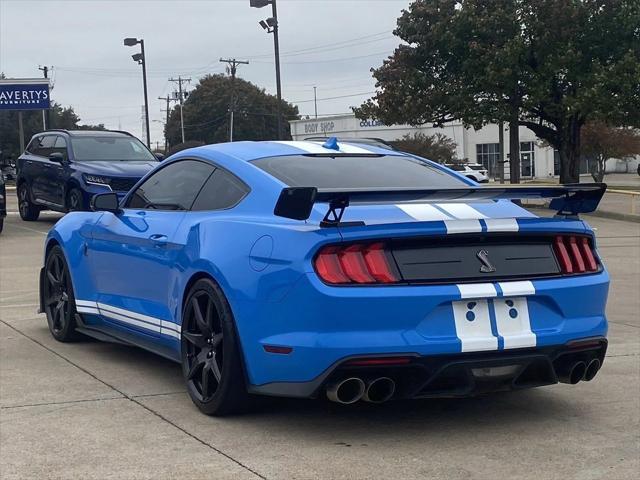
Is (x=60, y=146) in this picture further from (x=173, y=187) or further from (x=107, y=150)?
(x=173, y=187)

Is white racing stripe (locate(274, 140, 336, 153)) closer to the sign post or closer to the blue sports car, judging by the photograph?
the blue sports car

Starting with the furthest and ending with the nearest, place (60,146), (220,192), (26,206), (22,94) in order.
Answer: (22,94), (26,206), (60,146), (220,192)

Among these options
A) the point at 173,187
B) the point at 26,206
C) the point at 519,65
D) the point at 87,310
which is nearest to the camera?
the point at 173,187

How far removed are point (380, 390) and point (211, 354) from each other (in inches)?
38.8

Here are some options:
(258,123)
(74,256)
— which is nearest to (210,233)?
(74,256)

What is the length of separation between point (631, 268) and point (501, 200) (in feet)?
28.3

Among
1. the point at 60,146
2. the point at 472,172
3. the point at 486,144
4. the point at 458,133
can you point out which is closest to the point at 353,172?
the point at 60,146

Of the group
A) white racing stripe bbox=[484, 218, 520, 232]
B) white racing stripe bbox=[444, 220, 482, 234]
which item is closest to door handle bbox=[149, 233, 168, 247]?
white racing stripe bbox=[444, 220, 482, 234]

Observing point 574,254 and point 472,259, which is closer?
point 472,259

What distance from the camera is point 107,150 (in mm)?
16609

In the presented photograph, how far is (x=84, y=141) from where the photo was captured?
16781 millimetres

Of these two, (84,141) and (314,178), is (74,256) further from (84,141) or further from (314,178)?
(84,141)

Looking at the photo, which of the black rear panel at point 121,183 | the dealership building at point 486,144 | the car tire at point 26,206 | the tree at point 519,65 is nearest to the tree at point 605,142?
the tree at point 519,65

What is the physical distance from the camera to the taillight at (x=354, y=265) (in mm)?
4258
